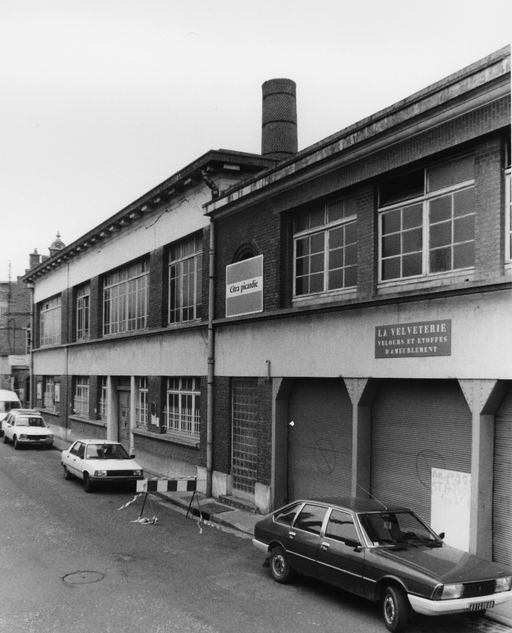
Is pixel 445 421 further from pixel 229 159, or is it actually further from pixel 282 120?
pixel 282 120

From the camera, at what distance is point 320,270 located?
49.9ft

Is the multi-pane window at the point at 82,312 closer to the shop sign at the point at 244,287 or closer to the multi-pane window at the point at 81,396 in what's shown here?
the multi-pane window at the point at 81,396

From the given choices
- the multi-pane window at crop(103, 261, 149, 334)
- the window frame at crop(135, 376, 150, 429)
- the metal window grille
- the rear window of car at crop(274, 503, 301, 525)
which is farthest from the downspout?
the rear window of car at crop(274, 503, 301, 525)

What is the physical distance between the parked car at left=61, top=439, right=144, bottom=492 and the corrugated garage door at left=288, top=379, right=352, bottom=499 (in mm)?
5347

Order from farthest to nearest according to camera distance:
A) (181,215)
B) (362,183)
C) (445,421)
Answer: (181,215), (362,183), (445,421)

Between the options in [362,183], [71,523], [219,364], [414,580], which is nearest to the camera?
[414,580]

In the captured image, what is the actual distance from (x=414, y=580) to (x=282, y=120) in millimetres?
16631

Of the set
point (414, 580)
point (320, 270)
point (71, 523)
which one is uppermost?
point (320, 270)

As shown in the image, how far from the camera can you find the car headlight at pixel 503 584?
856cm

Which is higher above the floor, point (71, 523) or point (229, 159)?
point (229, 159)

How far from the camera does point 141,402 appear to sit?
2489 centimetres

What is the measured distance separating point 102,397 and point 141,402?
488cm

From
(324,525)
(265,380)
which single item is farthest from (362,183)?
(324,525)

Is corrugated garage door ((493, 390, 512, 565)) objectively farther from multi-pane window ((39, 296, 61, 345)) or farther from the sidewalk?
multi-pane window ((39, 296, 61, 345))
